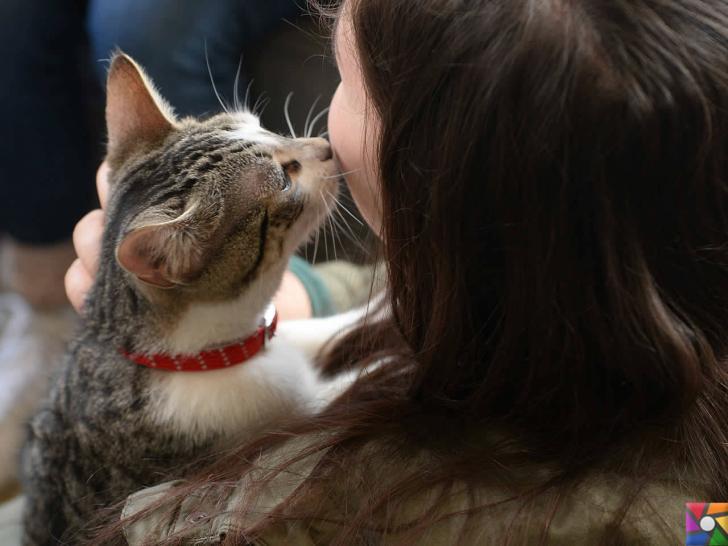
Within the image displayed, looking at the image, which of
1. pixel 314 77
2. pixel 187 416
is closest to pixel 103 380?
pixel 187 416

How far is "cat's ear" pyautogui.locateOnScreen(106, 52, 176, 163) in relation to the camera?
3.35 ft

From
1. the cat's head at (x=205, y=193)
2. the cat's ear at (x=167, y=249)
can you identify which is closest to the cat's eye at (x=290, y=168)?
the cat's head at (x=205, y=193)

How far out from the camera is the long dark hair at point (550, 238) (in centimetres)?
64

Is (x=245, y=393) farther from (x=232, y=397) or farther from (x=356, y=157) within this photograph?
(x=356, y=157)

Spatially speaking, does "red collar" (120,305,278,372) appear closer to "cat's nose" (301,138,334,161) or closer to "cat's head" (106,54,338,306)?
"cat's head" (106,54,338,306)

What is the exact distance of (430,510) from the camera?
0.76 meters

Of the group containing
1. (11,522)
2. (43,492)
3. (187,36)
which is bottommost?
(11,522)

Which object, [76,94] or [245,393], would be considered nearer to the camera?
[245,393]

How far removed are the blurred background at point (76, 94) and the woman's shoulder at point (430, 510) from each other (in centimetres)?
48

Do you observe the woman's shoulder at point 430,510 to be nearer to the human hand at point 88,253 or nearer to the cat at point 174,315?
the cat at point 174,315

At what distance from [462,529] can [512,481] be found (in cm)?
8

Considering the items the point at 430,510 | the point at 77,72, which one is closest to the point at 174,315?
the point at 430,510

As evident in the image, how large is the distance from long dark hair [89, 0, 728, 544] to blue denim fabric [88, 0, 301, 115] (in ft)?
2.14
